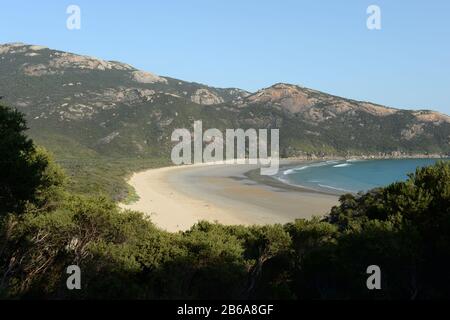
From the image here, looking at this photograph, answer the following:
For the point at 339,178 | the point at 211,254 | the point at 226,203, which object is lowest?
the point at 339,178

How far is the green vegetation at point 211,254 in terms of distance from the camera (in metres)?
16.0

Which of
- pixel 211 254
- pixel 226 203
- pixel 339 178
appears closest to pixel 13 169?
pixel 211 254

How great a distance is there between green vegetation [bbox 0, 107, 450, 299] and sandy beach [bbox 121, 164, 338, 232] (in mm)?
23368

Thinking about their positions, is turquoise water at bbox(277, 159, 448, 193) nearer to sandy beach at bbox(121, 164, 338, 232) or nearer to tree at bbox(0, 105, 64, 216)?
sandy beach at bbox(121, 164, 338, 232)

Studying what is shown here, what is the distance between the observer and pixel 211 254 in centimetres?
1694

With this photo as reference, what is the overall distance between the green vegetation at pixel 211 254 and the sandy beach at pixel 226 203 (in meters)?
23.4

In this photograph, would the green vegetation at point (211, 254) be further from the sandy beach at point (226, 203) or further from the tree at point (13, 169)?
the sandy beach at point (226, 203)

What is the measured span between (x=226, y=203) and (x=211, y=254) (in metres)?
44.7

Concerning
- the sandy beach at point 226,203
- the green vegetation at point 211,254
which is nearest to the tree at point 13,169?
the green vegetation at point 211,254

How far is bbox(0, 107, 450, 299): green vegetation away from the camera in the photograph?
16.0 meters

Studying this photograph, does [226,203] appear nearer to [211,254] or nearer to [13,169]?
[211,254]

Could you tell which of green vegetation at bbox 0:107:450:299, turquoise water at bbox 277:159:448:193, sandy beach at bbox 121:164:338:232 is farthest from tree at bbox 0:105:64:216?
turquoise water at bbox 277:159:448:193
